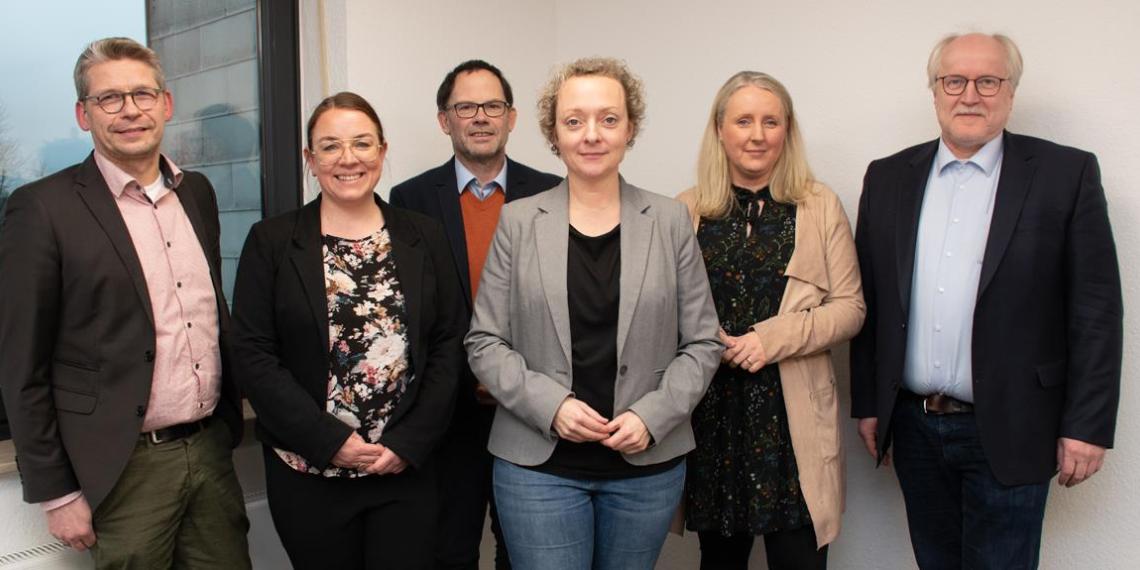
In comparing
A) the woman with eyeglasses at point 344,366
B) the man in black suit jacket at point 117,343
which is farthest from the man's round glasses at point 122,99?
the woman with eyeglasses at point 344,366

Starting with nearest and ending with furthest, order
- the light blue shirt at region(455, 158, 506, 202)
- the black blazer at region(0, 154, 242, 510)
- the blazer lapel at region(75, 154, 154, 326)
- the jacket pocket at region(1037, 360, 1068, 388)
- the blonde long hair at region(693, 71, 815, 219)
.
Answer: the black blazer at region(0, 154, 242, 510) < the blazer lapel at region(75, 154, 154, 326) < the jacket pocket at region(1037, 360, 1068, 388) < the blonde long hair at region(693, 71, 815, 219) < the light blue shirt at region(455, 158, 506, 202)

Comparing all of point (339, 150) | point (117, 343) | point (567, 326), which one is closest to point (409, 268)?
point (339, 150)

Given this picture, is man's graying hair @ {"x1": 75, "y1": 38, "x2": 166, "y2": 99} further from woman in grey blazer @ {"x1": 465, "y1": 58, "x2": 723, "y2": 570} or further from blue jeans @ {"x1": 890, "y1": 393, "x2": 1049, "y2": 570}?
blue jeans @ {"x1": 890, "y1": 393, "x2": 1049, "y2": 570}

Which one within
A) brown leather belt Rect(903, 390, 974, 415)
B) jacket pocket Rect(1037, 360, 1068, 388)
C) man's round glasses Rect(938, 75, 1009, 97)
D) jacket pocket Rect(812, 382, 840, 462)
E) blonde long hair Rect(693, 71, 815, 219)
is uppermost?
man's round glasses Rect(938, 75, 1009, 97)

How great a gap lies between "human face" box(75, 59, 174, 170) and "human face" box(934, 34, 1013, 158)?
193 centimetres

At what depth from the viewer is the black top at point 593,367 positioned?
183 cm

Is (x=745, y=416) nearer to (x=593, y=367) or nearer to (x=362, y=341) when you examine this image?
(x=593, y=367)

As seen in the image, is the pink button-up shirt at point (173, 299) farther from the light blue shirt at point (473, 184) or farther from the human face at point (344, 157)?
the light blue shirt at point (473, 184)

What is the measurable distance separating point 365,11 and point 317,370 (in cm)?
150

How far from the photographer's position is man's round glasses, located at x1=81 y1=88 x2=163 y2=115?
1899 mm

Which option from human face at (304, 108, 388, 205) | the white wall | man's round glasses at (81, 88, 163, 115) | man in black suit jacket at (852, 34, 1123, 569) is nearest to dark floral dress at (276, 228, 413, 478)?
human face at (304, 108, 388, 205)

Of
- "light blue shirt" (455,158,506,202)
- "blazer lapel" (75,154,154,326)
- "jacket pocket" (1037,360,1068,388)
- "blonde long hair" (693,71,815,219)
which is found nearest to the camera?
"blazer lapel" (75,154,154,326)

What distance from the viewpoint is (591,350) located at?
183cm

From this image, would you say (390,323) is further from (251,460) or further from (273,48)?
(273,48)
